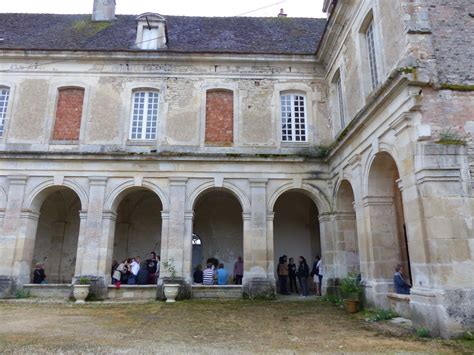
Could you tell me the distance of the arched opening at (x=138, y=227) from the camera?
48.9ft

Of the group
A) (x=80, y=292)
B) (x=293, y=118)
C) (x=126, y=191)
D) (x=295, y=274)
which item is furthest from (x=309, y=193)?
(x=80, y=292)

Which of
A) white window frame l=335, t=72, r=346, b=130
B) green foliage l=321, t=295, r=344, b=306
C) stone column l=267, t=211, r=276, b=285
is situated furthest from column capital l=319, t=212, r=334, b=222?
white window frame l=335, t=72, r=346, b=130

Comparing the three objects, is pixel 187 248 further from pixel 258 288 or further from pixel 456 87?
pixel 456 87

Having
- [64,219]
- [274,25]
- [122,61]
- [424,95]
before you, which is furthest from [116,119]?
[424,95]

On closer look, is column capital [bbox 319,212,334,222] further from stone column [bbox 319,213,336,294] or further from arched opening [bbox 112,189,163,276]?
arched opening [bbox 112,189,163,276]

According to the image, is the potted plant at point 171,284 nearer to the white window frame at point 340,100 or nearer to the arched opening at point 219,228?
the arched opening at point 219,228

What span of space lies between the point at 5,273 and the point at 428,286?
11411 mm

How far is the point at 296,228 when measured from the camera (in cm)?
1534

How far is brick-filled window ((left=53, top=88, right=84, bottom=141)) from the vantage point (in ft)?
42.0

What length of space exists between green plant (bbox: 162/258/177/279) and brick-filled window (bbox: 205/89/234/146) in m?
4.03

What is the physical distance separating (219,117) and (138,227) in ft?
18.4

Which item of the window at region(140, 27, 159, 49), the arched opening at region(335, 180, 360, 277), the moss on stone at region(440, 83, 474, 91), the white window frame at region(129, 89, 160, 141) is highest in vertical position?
the window at region(140, 27, 159, 49)

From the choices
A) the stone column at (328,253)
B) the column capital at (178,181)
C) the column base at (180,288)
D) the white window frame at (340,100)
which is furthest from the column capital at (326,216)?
the column base at (180,288)

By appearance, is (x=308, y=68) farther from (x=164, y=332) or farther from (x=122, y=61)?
(x=164, y=332)
